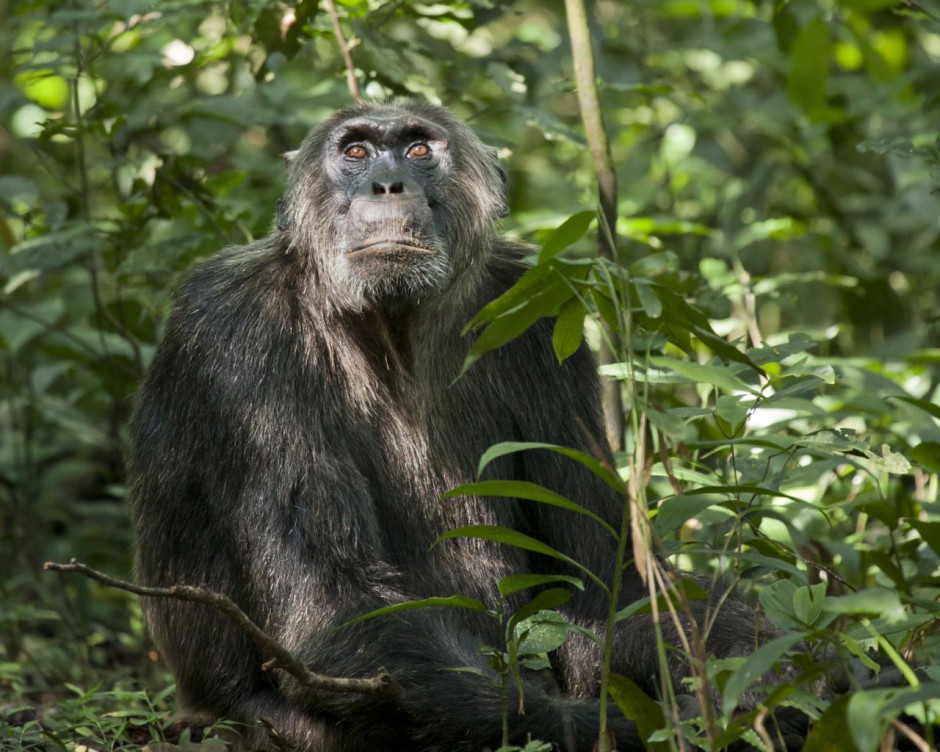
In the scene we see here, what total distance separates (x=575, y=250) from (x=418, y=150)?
277cm

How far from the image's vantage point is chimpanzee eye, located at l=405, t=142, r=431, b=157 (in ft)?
17.3

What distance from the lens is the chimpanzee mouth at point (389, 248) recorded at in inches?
183

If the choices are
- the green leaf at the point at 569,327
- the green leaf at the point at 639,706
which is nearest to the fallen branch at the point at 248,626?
the green leaf at the point at 639,706

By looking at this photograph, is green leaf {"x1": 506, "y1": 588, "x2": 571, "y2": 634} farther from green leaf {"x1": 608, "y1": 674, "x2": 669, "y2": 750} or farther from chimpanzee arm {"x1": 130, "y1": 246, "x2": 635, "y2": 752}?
chimpanzee arm {"x1": 130, "y1": 246, "x2": 635, "y2": 752}

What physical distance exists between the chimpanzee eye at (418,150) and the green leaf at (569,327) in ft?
6.50

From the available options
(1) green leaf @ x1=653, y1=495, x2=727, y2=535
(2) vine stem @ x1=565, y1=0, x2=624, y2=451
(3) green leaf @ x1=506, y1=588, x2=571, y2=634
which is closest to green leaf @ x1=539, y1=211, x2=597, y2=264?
(1) green leaf @ x1=653, y1=495, x2=727, y2=535

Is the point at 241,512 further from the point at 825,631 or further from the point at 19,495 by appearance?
the point at 19,495

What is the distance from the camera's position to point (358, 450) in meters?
4.89

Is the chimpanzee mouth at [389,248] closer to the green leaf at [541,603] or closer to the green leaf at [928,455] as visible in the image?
the green leaf at [541,603]

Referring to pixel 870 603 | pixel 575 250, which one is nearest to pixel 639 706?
pixel 870 603

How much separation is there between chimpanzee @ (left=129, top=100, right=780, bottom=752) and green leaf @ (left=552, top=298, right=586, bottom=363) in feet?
4.22

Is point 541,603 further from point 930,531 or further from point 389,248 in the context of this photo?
point 389,248

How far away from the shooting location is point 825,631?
10.2 feet

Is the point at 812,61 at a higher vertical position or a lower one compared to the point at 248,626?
higher
